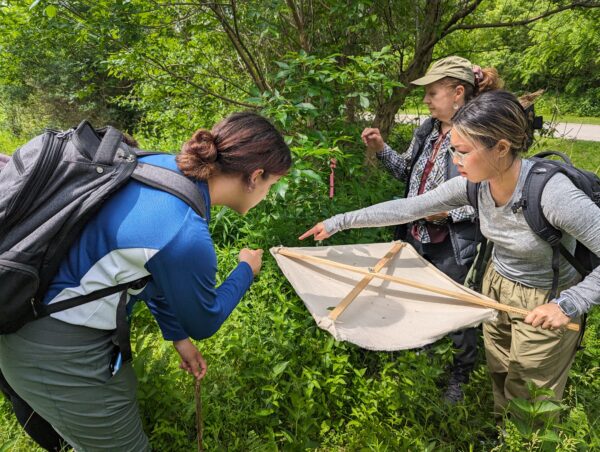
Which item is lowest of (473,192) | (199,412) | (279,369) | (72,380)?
(279,369)

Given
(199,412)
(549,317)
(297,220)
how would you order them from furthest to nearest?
(297,220)
(199,412)
(549,317)

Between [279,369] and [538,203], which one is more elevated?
[538,203]

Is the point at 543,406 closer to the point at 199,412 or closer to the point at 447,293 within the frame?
the point at 447,293

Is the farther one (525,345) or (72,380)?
(525,345)

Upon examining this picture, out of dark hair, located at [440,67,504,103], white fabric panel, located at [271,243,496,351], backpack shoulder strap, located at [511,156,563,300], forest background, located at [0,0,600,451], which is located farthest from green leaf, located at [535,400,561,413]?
dark hair, located at [440,67,504,103]

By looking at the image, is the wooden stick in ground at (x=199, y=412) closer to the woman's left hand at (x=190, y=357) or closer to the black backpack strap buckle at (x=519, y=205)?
the woman's left hand at (x=190, y=357)

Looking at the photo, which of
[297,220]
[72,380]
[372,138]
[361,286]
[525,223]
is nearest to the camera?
[72,380]

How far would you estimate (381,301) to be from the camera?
229 centimetres

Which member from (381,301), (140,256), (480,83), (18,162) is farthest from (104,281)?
(480,83)

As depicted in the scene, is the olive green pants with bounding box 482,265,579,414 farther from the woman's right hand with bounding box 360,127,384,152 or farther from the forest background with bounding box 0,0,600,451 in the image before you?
the woman's right hand with bounding box 360,127,384,152

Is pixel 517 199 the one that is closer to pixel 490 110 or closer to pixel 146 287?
pixel 490 110

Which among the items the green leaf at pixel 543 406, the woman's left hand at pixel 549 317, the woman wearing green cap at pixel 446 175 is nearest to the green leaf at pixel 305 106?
the woman wearing green cap at pixel 446 175

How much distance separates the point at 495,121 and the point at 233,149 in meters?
1.07

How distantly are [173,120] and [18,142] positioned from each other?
9.30 m
